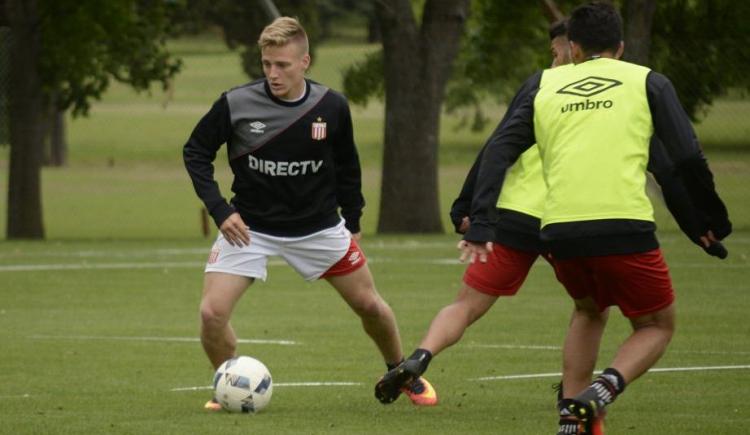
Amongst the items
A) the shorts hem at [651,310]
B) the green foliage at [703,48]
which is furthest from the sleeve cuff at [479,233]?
the green foliage at [703,48]

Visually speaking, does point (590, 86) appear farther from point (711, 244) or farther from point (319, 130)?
point (319, 130)

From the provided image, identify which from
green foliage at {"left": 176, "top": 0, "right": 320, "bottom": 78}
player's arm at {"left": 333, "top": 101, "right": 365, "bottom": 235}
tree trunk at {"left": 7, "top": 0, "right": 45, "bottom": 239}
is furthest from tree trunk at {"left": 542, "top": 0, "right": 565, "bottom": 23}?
player's arm at {"left": 333, "top": 101, "right": 365, "bottom": 235}

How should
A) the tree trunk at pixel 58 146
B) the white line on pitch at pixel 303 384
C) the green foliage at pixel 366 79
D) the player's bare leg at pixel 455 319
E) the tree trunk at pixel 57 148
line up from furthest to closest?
the tree trunk at pixel 58 146 < the tree trunk at pixel 57 148 < the green foliage at pixel 366 79 < the white line on pitch at pixel 303 384 < the player's bare leg at pixel 455 319

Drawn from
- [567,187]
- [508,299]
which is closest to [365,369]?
[567,187]

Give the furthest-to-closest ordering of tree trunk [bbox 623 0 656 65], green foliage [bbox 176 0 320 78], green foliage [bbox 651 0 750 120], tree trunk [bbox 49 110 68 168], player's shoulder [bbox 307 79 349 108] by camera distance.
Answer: tree trunk [bbox 49 110 68 168], green foliage [bbox 176 0 320 78], green foliage [bbox 651 0 750 120], tree trunk [bbox 623 0 656 65], player's shoulder [bbox 307 79 349 108]

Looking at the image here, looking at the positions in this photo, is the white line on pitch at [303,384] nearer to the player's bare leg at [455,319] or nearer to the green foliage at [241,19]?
the player's bare leg at [455,319]

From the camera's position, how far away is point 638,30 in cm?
2205

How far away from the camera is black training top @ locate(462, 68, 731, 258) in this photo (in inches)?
264

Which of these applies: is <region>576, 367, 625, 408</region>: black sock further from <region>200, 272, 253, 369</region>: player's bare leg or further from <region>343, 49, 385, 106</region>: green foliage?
<region>343, 49, 385, 106</region>: green foliage

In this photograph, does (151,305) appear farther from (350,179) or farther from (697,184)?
(697,184)

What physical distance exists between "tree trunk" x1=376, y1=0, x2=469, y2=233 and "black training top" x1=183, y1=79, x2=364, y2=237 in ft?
50.0

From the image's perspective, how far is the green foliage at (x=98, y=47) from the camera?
25688 millimetres

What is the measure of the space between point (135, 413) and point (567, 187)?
2917 mm

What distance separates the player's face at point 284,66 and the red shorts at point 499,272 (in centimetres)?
138
